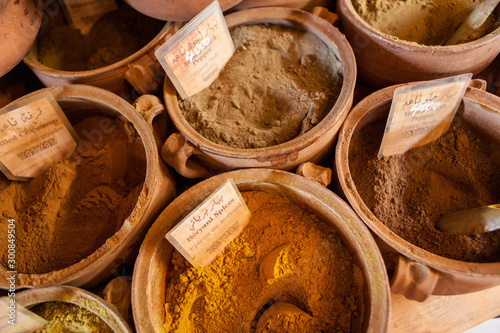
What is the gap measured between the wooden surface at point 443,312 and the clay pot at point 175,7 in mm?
1017

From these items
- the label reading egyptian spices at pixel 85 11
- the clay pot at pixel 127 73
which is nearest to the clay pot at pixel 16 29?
the clay pot at pixel 127 73

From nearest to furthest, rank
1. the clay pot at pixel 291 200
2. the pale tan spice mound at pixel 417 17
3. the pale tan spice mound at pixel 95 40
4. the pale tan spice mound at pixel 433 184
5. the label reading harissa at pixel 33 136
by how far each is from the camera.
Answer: the clay pot at pixel 291 200
the pale tan spice mound at pixel 433 184
the label reading harissa at pixel 33 136
the pale tan spice mound at pixel 417 17
the pale tan spice mound at pixel 95 40

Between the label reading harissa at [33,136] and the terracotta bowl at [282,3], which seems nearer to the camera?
the label reading harissa at [33,136]

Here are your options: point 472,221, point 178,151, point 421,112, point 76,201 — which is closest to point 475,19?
point 421,112

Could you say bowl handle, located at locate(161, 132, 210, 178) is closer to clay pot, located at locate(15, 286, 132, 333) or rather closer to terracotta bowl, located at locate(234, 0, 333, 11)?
clay pot, located at locate(15, 286, 132, 333)

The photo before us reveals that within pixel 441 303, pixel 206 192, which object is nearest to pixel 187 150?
pixel 206 192

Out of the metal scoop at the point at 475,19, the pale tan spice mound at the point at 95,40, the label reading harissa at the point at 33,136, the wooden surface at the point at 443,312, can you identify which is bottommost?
the wooden surface at the point at 443,312

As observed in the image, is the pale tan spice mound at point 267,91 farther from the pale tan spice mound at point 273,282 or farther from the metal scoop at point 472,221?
the metal scoop at point 472,221

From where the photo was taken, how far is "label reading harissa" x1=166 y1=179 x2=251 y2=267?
0.82 meters

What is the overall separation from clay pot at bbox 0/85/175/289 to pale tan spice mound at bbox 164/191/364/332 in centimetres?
14

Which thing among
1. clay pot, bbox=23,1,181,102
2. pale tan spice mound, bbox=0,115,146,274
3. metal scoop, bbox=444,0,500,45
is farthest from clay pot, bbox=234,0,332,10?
pale tan spice mound, bbox=0,115,146,274

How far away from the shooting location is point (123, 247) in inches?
34.9

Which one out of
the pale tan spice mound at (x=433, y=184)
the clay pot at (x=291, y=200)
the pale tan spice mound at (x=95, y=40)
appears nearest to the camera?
the clay pot at (x=291, y=200)

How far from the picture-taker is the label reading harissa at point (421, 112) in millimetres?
906
